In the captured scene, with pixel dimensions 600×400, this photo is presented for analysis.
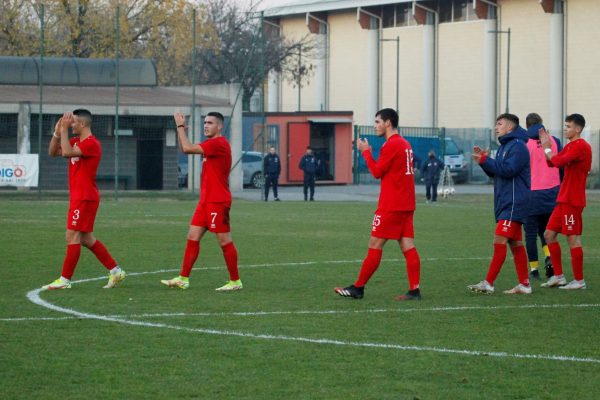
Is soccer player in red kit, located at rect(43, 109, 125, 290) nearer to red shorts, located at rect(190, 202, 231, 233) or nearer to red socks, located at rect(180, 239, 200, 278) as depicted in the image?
red socks, located at rect(180, 239, 200, 278)

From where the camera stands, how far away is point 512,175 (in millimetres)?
12289

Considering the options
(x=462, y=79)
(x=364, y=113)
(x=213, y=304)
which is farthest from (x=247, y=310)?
(x=364, y=113)

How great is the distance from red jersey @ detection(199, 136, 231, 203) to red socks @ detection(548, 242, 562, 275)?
3783 mm

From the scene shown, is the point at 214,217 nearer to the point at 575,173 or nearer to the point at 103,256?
the point at 103,256

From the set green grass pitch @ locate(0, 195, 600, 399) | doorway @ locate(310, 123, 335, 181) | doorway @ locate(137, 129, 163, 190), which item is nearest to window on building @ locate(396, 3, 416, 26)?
doorway @ locate(310, 123, 335, 181)

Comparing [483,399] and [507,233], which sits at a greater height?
[507,233]

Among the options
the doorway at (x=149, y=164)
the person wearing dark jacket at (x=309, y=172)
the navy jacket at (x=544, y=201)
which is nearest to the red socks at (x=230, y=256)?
the navy jacket at (x=544, y=201)

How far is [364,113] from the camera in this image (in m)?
70.5

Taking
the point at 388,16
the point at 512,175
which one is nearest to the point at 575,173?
the point at 512,175

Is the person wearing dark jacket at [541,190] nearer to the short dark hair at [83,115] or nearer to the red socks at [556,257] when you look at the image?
the red socks at [556,257]

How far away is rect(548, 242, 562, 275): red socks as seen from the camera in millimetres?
13359

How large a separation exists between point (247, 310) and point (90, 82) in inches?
1349

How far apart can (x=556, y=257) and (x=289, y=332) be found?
15.5ft

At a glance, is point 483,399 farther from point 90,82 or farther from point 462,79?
point 462,79
